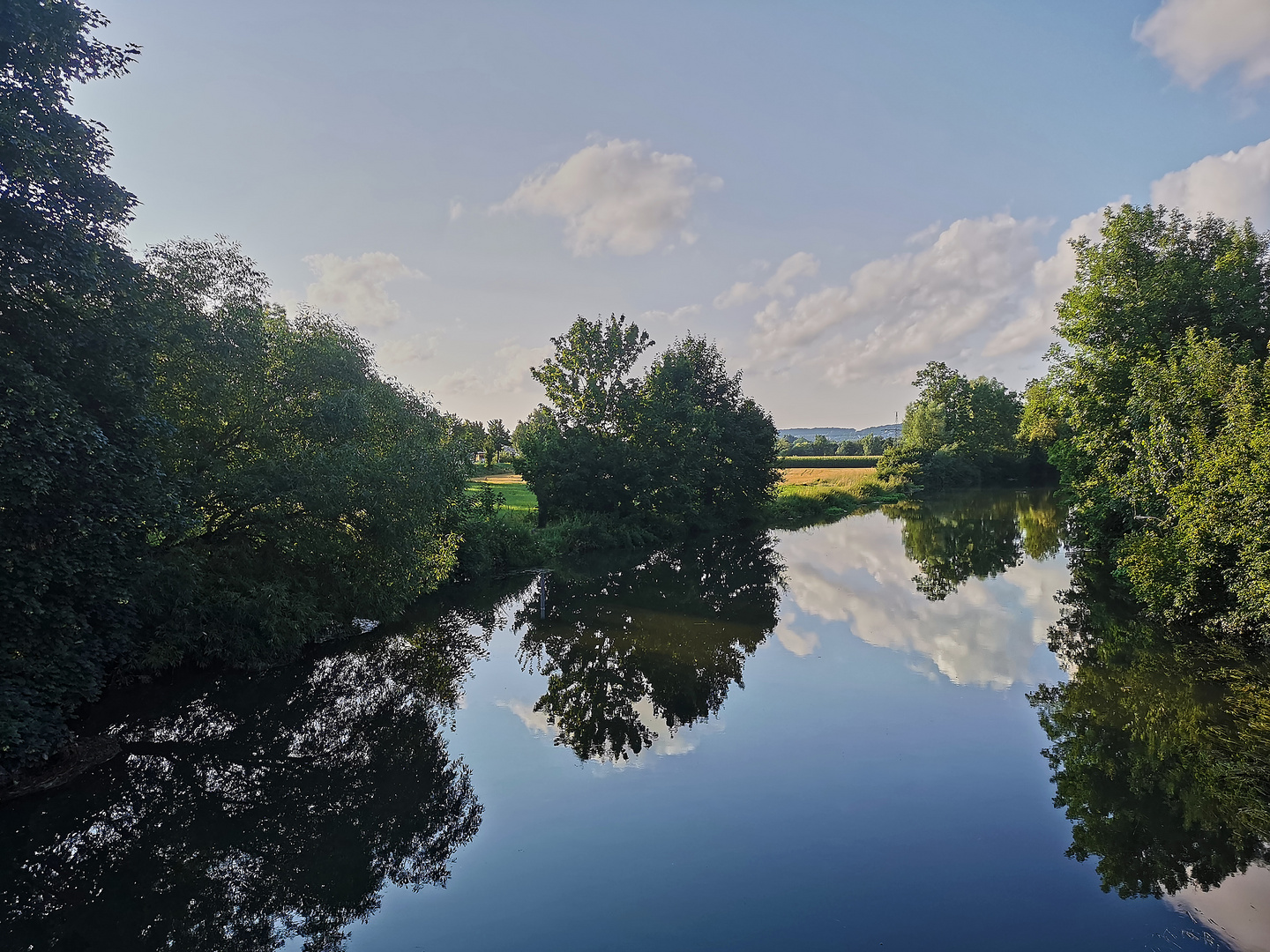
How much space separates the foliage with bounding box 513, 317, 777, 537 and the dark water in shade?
18.8 metres

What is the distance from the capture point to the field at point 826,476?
68.0 metres

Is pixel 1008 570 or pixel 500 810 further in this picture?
pixel 1008 570

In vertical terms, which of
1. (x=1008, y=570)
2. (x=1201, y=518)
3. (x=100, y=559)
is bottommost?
(x=1008, y=570)

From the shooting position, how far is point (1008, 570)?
2720cm

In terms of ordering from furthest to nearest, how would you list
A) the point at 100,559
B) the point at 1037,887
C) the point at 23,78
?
the point at 100,559 → the point at 23,78 → the point at 1037,887

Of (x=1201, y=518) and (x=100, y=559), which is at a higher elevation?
(x=100, y=559)

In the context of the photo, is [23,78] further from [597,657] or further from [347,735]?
[597,657]

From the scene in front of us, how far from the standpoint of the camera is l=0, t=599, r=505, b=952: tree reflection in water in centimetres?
738

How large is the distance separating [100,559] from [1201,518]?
21994 millimetres

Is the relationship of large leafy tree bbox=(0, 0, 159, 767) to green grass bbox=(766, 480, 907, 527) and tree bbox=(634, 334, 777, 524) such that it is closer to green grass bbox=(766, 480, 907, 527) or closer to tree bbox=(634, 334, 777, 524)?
tree bbox=(634, 334, 777, 524)

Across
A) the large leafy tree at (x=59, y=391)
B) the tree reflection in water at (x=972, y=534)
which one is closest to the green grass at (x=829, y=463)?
the tree reflection in water at (x=972, y=534)

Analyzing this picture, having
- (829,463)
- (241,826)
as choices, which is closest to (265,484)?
(241,826)

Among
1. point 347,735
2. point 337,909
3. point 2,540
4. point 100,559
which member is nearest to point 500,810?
point 337,909

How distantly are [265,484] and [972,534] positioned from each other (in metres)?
37.3
